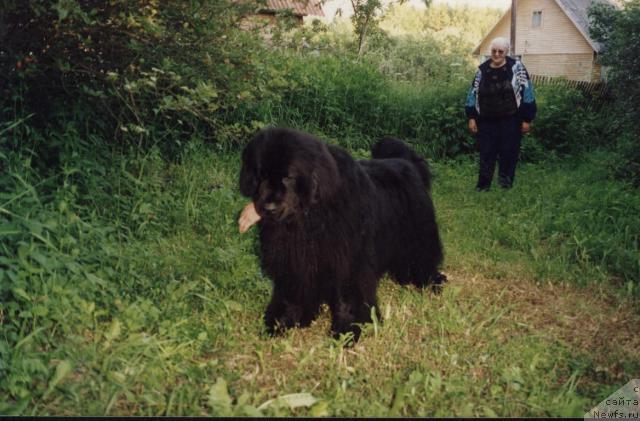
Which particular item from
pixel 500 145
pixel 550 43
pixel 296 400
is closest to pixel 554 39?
pixel 550 43

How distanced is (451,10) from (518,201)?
44147mm

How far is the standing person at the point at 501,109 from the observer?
684 centimetres

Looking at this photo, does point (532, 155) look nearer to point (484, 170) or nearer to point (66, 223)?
point (484, 170)

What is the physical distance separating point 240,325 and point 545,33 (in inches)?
1316

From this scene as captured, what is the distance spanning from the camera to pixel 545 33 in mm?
31828

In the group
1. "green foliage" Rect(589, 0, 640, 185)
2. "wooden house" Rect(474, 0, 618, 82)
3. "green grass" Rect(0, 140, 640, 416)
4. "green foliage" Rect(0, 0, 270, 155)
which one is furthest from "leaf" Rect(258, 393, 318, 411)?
"wooden house" Rect(474, 0, 618, 82)

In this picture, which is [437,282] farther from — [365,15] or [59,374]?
[365,15]

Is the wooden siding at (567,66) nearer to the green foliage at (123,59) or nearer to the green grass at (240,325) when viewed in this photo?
the green grass at (240,325)

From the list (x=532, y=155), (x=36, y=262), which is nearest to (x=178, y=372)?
(x=36, y=262)

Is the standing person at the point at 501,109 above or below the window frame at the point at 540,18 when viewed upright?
below

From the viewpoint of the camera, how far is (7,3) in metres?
3.38

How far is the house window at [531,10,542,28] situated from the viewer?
3228 centimetres

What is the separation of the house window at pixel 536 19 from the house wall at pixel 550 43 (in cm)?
19

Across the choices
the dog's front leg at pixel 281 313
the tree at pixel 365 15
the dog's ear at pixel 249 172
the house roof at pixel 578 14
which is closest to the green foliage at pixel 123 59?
the dog's ear at pixel 249 172
